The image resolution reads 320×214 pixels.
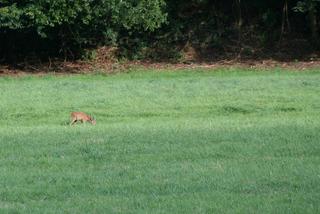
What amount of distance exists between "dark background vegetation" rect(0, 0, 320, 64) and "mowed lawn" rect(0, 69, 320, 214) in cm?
977

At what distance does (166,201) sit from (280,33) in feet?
93.4

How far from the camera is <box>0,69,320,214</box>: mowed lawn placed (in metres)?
7.32

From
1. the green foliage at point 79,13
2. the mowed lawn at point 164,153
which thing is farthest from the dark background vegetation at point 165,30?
the mowed lawn at point 164,153

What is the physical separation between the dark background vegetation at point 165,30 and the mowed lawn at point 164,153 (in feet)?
32.0

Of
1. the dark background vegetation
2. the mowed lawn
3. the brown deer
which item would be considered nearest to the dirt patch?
the dark background vegetation

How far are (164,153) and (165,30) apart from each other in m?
25.6

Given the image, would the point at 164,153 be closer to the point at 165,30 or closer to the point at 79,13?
the point at 79,13

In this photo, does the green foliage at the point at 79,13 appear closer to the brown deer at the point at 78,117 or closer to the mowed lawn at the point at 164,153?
the mowed lawn at the point at 164,153

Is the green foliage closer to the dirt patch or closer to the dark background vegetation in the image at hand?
the dark background vegetation

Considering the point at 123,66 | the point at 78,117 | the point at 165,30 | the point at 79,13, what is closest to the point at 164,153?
the point at 78,117

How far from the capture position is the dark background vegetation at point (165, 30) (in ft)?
97.3

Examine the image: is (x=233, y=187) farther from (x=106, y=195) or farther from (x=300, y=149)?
(x=300, y=149)

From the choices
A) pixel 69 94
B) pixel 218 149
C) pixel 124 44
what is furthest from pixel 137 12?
pixel 218 149

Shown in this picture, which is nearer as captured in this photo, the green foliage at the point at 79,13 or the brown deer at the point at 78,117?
the brown deer at the point at 78,117
